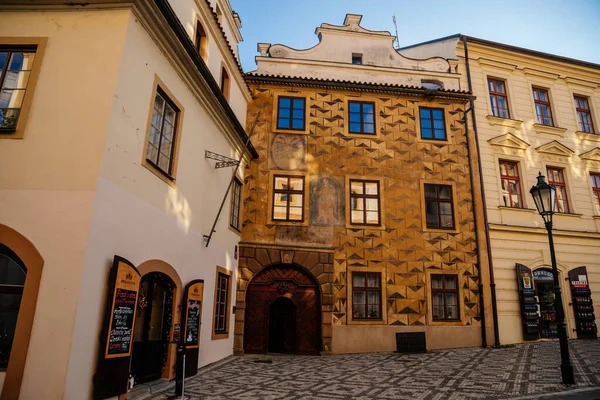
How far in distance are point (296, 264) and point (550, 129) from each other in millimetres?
12204

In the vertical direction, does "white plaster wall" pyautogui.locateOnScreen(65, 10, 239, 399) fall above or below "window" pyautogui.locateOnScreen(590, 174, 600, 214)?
below

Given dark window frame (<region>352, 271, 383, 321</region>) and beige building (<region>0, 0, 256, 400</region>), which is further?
dark window frame (<region>352, 271, 383, 321</region>)

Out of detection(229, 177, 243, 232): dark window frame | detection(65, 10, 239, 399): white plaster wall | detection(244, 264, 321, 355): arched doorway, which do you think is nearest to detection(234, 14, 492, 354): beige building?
detection(244, 264, 321, 355): arched doorway

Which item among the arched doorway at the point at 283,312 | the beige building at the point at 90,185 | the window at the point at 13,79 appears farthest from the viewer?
the arched doorway at the point at 283,312

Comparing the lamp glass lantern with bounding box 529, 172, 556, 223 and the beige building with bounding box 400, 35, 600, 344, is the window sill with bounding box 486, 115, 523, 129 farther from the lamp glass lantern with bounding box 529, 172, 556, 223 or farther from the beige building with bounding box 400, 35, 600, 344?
the lamp glass lantern with bounding box 529, 172, 556, 223

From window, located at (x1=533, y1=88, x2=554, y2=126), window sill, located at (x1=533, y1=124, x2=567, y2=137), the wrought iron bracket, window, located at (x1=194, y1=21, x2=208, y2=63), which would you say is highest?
window, located at (x1=533, y1=88, x2=554, y2=126)

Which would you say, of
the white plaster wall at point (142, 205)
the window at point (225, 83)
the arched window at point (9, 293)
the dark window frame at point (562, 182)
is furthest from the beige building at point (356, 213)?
the arched window at point (9, 293)

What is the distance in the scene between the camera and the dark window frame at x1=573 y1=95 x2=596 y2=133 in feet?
57.2

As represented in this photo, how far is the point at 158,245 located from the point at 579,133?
58.2ft

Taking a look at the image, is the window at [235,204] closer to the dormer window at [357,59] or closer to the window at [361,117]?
the window at [361,117]

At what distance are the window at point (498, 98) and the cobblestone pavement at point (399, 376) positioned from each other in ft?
29.8

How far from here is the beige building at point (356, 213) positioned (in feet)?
42.1

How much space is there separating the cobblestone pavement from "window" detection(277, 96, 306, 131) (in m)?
7.90

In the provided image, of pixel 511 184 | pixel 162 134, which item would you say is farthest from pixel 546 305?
pixel 162 134
